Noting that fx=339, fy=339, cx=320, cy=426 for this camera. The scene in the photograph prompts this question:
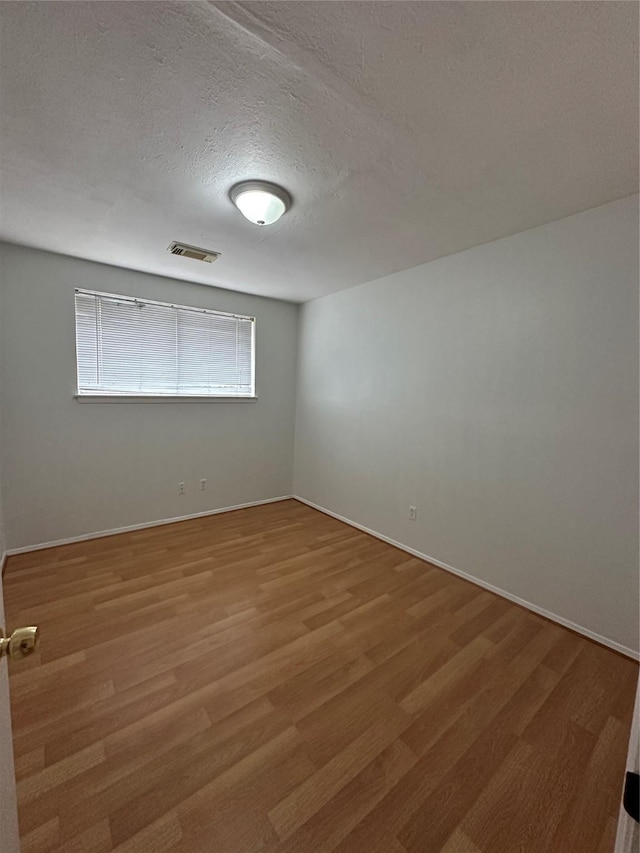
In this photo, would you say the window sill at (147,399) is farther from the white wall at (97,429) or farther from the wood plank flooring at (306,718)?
the wood plank flooring at (306,718)

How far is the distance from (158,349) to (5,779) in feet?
10.7

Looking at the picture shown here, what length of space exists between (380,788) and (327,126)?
2.56 m

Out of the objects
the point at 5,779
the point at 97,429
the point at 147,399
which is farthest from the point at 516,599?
the point at 97,429

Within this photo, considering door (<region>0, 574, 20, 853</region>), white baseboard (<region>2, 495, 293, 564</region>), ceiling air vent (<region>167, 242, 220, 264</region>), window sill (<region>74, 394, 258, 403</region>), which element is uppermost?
ceiling air vent (<region>167, 242, 220, 264</region>)

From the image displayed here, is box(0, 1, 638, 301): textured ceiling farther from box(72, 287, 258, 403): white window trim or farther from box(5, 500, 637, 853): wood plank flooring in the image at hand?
box(5, 500, 637, 853): wood plank flooring

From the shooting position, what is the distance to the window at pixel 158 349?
3.07m

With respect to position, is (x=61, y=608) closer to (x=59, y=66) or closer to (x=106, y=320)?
(x=106, y=320)

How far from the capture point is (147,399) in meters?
3.35

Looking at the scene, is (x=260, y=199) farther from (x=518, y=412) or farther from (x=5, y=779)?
(x=5, y=779)

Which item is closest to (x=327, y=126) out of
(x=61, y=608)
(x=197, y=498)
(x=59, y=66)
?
(x=59, y=66)

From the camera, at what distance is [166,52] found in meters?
1.12

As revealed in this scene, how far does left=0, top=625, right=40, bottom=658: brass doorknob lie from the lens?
584 mm

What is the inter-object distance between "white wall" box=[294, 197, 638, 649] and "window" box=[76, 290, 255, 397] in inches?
54.8

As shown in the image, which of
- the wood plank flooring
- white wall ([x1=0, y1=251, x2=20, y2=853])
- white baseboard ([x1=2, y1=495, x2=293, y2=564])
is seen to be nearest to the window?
white baseboard ([x1=2, y1=495, x2=293, y2=564])
